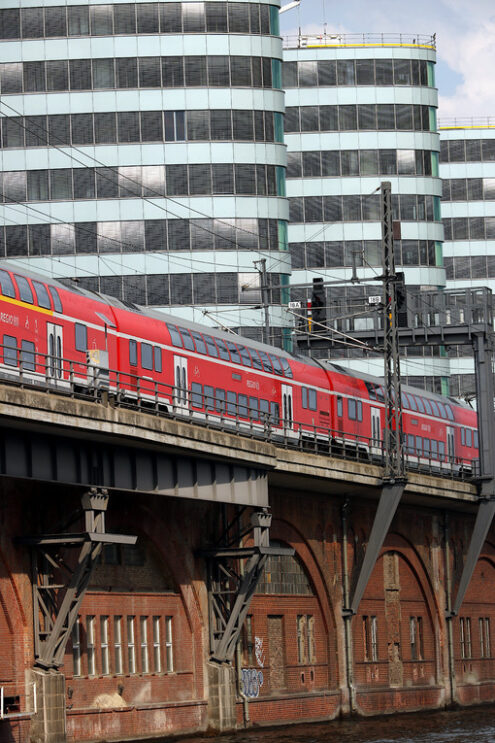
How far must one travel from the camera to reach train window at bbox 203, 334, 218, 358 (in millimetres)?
59759

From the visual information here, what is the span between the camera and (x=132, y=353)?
53656 mm

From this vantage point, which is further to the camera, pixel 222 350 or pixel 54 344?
pixel 222 350

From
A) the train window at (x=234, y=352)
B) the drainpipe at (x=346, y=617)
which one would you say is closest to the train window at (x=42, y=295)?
the train window at (x=234, y=352)

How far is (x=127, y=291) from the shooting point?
92.0m

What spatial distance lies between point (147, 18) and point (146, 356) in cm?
4363

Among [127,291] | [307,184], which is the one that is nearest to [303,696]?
[127,291]

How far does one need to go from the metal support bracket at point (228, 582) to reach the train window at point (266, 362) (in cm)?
1065

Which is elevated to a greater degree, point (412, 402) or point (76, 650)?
point (412, 402)

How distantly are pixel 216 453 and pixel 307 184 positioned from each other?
209 feet

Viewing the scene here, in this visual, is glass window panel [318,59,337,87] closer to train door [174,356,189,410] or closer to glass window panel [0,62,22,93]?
glass window panel [0,62,22,93]

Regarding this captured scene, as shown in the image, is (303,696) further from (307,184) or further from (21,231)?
(307,184)

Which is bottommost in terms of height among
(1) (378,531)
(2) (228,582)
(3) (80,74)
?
(2) (228,582)

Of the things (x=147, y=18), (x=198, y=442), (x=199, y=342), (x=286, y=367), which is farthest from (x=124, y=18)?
(x=198, y=442)

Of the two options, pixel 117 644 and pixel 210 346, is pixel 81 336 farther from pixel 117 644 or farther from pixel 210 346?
pixel 117 644
